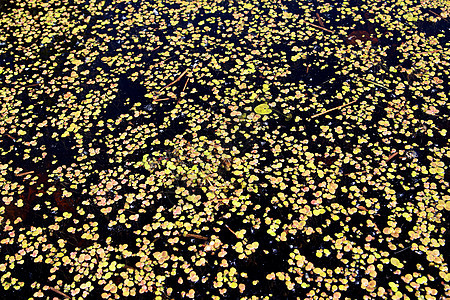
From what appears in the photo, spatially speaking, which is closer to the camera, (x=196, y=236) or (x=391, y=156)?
(x=196, y=236)

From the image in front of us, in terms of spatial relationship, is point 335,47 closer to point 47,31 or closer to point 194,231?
point 194,231

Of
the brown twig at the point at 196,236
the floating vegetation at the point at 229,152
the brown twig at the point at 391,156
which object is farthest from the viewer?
the brown twig at the point at 391,156

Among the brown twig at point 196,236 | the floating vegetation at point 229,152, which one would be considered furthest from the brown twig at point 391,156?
the brown twig at point 196,236

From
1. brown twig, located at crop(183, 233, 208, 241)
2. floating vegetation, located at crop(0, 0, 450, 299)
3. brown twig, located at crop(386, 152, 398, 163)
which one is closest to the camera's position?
floating vegetation, located at crop(0, 0, 450, 299)

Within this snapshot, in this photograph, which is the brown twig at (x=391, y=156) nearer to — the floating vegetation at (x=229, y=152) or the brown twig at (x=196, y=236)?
the floating vegetation at (x=229, y=152)

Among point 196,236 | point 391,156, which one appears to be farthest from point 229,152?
point 391,156

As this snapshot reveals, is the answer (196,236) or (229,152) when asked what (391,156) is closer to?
(229,152)

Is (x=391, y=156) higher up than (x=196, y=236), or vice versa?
(x=391, y=156)

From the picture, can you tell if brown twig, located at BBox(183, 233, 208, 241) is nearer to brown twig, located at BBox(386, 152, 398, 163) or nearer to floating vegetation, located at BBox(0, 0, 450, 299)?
floating vegetation, located at BBox(0, 0, 450, 299)

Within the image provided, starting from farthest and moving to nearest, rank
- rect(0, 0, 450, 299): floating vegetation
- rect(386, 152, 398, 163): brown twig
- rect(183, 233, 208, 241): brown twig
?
1. rect(386, 152, 398, 163): brown twig
2. rect(183, 233, 208, 241): brown twig
3. rect(0, 0, 450, 299): floating vegetation

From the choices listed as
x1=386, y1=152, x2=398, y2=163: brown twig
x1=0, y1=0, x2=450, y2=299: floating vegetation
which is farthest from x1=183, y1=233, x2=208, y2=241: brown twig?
x1=386, y1=152, x2=398, y2=163: brown twig
